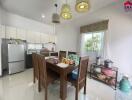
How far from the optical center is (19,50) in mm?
3740

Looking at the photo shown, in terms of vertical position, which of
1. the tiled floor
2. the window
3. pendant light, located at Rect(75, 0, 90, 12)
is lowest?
the tiled floor

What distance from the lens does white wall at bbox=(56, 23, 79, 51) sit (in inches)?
189

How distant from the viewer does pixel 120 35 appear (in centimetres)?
305

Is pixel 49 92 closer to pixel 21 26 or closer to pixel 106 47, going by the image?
pixel 106 47

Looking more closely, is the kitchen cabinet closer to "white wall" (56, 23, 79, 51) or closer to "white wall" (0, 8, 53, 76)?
"white wall" (0, 8, 53, 76)

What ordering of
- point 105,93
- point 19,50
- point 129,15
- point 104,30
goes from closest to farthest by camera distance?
point 105,93 → point 129,15 → point 104,30 → point 19,50

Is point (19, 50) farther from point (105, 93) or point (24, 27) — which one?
point (105, 93)

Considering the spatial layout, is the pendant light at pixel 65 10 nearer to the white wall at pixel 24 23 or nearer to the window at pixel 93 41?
the window at pixel 93 41

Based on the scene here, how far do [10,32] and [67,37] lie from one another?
2.78 meters

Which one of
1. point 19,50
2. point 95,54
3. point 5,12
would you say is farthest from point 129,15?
point 5,12

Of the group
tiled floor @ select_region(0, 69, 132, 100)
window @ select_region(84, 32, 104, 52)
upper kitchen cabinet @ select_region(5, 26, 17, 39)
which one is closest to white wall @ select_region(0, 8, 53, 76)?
upper kitchen cabinet @ select_region(5, 26, 17, 39)

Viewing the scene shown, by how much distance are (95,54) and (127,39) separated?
4.30 feet

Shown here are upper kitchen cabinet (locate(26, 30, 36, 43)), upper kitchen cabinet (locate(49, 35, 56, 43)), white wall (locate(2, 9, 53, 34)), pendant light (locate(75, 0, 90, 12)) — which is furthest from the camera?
upper kitchen cabinet (locate(49, 35, 56, 43))

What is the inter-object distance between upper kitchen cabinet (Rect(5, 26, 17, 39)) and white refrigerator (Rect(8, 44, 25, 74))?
1.61ft
